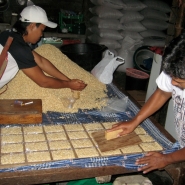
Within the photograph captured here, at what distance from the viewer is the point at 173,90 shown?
1475 mm

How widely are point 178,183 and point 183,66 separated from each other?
79 cm

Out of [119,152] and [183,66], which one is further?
[119,152]

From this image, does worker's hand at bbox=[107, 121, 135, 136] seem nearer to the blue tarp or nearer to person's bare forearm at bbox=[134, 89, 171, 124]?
person's bare forearm at bbox=[134, 89, 171, 124]

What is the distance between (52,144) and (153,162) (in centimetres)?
59

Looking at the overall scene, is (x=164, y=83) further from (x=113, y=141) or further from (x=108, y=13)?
(x=108, y=13)

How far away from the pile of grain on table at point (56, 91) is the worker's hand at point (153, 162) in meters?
0.74

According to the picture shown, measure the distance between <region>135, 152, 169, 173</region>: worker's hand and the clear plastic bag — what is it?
66cm

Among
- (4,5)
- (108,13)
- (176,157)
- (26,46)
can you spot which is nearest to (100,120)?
(176,157)

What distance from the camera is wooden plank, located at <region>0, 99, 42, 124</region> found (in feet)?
5.36

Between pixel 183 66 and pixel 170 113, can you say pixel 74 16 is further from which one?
pixel 183 66

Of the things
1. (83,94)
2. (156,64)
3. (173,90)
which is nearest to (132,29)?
(156,64)

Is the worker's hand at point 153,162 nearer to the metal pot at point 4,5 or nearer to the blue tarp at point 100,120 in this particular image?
the blue tarp at point 100,120

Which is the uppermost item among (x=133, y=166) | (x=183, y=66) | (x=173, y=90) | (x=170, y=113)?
(x=183, y=66)

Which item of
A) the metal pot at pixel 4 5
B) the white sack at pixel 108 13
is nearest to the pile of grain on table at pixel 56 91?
the white sack at pixel 108 13
